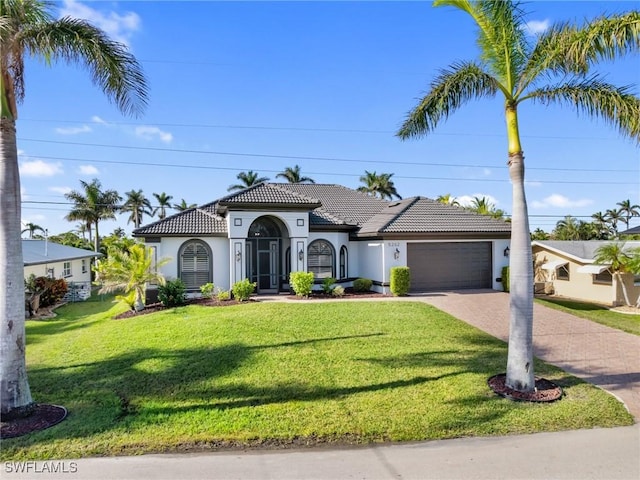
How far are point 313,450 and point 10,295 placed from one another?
547 cm

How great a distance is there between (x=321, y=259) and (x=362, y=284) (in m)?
2.45

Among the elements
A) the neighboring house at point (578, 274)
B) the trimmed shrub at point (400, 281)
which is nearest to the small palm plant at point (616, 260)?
the neighboring house at point (578, 274)

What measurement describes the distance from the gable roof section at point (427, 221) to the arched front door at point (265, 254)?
14.5 ft

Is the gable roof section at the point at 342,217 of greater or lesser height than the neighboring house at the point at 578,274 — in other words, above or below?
above

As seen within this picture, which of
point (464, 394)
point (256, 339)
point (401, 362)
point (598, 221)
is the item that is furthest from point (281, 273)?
point (598, 221)

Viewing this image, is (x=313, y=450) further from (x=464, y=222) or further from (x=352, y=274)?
(x=464, y=222)

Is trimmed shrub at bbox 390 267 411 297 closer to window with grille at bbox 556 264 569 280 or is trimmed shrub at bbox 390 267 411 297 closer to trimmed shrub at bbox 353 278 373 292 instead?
trimmed shrub at bbox 353 278 373 292

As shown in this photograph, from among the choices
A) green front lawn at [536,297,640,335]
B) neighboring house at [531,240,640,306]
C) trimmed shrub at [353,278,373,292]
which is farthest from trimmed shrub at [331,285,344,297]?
neighboring house at [531,240,640,306]

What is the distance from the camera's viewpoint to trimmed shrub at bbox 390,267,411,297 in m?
17.8

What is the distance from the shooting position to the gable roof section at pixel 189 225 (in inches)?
696

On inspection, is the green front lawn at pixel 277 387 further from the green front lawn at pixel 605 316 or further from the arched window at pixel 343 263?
the arched window at pixel 343 263

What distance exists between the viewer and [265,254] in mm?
20094

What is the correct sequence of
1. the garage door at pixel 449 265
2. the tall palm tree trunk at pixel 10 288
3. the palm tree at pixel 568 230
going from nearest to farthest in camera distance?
the tall palm tree trunk at pixel 10 288 < the garage door at pixel 449 265 < the palm tree at pixel 568 230

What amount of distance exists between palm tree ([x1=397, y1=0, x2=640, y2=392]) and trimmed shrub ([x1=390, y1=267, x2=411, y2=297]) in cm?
1010
